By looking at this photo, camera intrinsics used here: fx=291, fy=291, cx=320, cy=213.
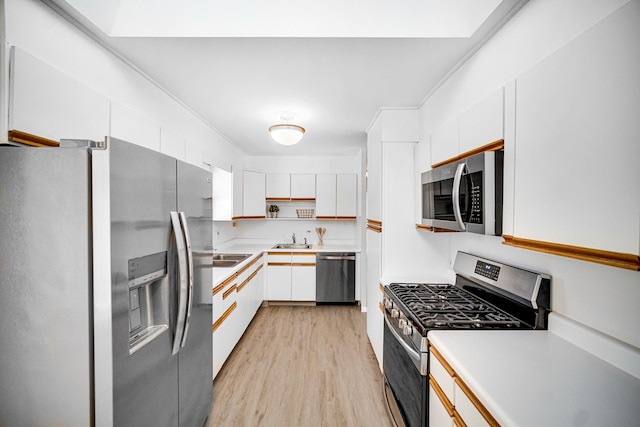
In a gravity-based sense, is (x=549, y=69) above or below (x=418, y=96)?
below

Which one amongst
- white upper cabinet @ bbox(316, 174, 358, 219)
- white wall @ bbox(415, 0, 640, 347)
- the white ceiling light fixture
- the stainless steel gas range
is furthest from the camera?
white upper cabinet @ bbox(316, 174, 358, 219)

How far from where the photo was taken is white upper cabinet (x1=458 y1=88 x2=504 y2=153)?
131cm

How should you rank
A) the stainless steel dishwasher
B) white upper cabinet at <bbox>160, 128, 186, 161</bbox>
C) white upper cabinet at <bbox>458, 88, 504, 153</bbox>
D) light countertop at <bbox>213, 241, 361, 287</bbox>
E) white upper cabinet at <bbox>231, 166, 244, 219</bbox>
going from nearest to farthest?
1. white upper cabinet at <bbox>458, 88, 504, 153</bbox>
2. white upper cabinet at <bbox>160, 128, 186, 161</bbox>
3. white upper cabinet at <bbox>231, 166, 244, 219</bbox>
4. light countertop at <bbox>213, 241, 361, 287</bbox>
5. the stainless steel dishwasher

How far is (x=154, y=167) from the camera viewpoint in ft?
3.97

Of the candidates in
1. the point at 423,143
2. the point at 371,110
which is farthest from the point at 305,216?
the point at 423,143

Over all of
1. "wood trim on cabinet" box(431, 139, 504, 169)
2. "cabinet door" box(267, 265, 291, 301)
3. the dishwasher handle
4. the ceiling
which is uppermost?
the ceiling

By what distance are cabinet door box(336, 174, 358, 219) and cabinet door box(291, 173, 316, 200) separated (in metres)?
0.41

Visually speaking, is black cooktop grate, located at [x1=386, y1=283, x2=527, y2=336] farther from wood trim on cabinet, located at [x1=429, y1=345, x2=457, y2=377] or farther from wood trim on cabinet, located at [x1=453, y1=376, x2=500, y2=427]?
wood trim on cabinet, located at [x1=453, y1=376, x2=500, y2=427]

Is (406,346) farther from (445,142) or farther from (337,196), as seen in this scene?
(337,196)

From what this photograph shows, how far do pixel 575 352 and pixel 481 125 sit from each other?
3.51ft

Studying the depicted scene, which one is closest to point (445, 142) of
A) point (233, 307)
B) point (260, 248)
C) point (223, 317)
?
point (223, 317)

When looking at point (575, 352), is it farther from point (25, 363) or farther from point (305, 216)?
point (305, 216)

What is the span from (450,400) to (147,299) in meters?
1.35

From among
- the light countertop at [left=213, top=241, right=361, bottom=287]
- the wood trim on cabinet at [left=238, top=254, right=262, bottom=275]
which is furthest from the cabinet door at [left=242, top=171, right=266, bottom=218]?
the wood trim on cabinet at [left=238, top=254, right=262, bottom=275]
